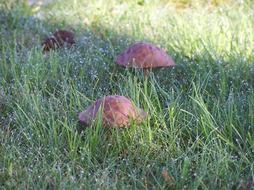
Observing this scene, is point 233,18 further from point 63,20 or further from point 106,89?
point 106,89

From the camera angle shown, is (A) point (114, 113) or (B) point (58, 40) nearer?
(A) point (114, 113)

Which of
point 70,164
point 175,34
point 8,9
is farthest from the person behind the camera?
point 8,9

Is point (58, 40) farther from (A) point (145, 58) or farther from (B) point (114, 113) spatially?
(B) point (114, 113)

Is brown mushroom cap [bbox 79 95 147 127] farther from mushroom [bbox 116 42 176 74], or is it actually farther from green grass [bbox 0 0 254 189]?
mushroom [bbox 116 42 176 74]

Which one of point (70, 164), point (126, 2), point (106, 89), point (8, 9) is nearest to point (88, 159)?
point (70, 164)

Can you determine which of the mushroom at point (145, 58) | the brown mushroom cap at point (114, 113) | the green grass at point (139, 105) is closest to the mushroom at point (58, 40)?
the green grass at point (139, 105)

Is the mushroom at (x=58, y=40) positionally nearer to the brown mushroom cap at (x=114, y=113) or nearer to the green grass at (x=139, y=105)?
the green grass at (x=139, y=105)

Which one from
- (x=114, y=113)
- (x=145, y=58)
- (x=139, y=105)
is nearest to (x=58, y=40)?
(x=145, y=58)
